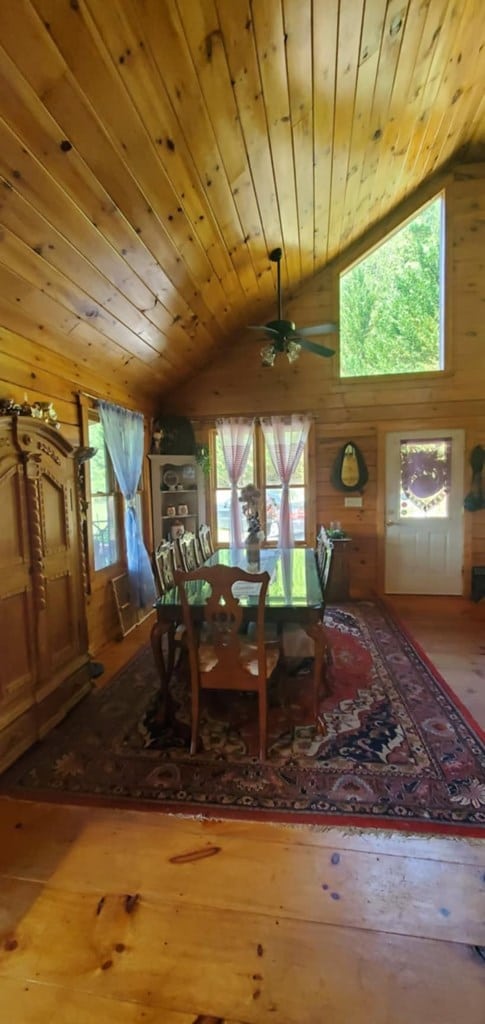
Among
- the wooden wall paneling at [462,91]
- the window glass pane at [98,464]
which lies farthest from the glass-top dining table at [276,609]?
the wooden wall paneling at [462,91]

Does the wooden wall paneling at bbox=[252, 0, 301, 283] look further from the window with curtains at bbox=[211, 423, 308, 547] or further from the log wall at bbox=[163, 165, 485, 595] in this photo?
the window with curtains at bbox=[211, 423, 308, 547]

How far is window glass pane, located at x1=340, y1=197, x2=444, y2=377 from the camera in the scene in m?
4.79

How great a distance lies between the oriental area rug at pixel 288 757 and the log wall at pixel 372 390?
2278 mm

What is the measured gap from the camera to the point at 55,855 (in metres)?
1.67

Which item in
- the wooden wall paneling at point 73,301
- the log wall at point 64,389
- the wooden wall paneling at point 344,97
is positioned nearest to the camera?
the wooden wall paneling at point 344,97

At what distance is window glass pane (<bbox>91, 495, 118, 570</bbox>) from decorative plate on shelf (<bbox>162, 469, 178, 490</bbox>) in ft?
3.29

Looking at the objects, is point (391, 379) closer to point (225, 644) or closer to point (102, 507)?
point (102, 507)

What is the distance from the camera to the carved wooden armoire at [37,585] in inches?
89.3

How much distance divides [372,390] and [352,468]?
0.90 m

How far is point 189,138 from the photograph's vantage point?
7.18 ft

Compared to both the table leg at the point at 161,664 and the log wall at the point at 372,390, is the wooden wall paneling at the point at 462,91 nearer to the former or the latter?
the log wall at the point at 372,390

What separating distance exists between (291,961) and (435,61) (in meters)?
4.42

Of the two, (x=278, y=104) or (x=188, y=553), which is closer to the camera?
(x=278, y=104)

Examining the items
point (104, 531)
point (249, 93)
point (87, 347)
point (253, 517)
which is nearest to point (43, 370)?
point (87, 347)
